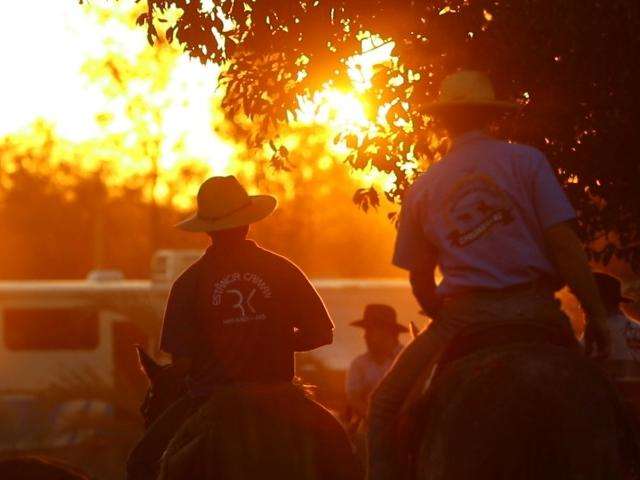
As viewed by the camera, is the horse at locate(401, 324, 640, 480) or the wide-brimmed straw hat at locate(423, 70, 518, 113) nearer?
the horse at locate(401, 324, 640, 480)

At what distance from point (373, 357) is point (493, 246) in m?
8.70

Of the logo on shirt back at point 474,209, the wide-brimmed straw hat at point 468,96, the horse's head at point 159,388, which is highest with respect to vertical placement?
the wide-brimmed straw hat at point 468,96

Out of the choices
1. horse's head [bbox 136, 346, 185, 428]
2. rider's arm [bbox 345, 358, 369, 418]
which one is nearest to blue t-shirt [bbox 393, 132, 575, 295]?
horse's head [bbox 136, 346, 185, 428]

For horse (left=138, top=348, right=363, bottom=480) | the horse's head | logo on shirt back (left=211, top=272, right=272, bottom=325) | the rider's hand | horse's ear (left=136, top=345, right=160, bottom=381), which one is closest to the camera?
the rider's hand

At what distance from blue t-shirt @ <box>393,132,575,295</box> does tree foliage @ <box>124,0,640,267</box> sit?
366 centimetres

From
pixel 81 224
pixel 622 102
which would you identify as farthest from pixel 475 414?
pixel 81 224

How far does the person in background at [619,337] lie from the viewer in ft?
30.1

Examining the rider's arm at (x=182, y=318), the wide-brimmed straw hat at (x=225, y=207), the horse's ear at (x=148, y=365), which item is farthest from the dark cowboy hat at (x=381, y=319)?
the rider's arm at (x=182, y=318)

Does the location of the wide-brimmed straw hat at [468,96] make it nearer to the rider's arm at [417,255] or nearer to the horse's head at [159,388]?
the rider's arm at [417,255]

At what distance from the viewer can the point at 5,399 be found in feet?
87.7

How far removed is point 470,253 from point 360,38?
15.8 feet

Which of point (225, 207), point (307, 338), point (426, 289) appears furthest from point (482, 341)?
point (225, 207)

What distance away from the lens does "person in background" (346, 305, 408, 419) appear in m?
14.4

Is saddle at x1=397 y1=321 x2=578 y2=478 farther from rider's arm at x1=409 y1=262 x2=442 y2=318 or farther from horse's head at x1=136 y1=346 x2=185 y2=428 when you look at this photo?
horse's head at x1=136 y1=346 x2=185 y2=428
